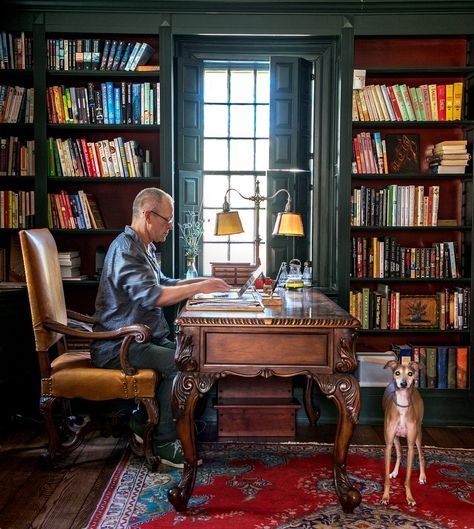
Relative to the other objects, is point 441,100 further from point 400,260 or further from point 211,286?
point 211,286

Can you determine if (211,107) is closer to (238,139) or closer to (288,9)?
(238,139)

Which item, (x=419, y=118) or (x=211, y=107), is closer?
(x=419, y=118)

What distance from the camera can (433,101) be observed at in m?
4.85

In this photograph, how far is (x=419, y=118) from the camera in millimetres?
4863

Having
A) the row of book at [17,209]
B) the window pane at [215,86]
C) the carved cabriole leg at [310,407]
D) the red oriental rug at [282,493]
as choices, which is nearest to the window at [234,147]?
the window pane at [215,86]

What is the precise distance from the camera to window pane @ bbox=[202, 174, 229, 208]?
17.6 ft

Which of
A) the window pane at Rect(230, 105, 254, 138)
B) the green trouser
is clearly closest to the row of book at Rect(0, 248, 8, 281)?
the green trouser

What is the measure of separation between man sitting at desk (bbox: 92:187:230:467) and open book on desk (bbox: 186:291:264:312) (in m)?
0.11

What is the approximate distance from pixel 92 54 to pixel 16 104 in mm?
638

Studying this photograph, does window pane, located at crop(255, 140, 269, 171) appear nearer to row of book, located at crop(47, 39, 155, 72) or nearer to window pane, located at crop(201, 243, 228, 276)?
window pane, located at crop(201, 243, 228, 276)

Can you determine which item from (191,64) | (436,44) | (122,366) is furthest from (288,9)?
(122,366)

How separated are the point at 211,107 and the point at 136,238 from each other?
1.87m

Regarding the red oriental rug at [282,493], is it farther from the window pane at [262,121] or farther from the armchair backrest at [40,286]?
the window pane at [262,121]

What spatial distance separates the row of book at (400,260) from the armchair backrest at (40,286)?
2138mm
